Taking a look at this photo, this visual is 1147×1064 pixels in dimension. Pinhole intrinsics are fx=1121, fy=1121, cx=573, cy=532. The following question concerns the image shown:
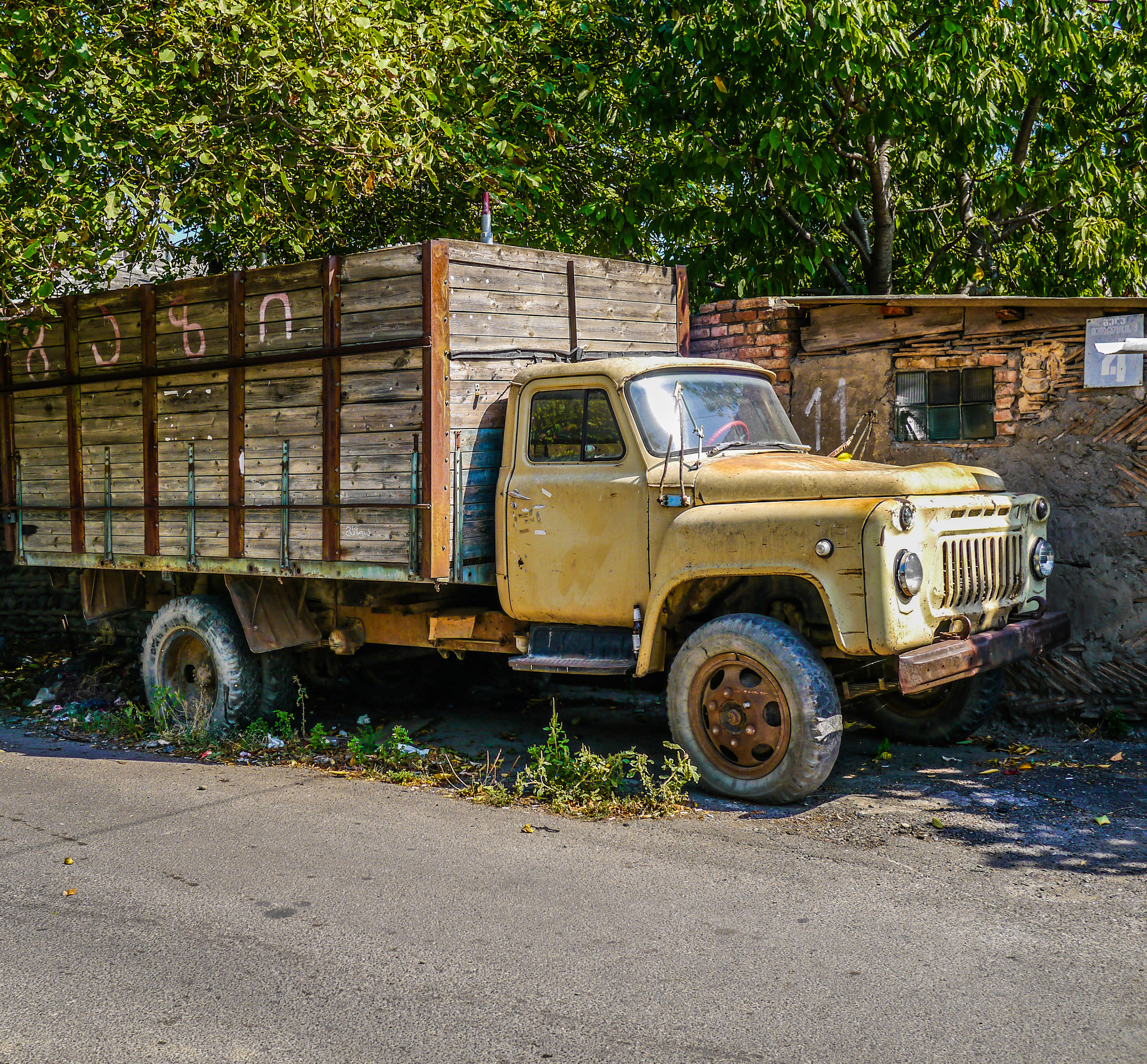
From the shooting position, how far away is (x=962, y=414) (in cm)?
760

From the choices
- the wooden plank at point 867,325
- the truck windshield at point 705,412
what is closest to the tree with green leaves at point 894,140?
the wooden plank at point 867,325

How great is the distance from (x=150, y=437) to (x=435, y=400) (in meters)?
2.59

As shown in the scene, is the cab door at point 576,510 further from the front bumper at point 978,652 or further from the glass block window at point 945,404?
the glass block window at point 945,404

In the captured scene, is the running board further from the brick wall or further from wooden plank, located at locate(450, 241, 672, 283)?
the brick wall

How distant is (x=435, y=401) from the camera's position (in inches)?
251

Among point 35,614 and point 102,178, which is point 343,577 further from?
point 35,614

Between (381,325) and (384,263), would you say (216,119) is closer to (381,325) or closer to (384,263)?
(384,263)

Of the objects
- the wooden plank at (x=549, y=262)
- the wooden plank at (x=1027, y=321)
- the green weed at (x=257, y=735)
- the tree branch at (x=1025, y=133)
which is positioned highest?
the tree branch at (x=1025, y=133)

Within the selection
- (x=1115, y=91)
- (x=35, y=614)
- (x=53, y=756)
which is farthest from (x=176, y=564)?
(x=1115, y=91)

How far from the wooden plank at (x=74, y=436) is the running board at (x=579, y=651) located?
3.86 m

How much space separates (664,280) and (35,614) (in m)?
7.49

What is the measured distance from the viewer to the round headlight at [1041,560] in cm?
635

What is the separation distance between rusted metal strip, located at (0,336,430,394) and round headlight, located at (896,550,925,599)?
2879 millimetres

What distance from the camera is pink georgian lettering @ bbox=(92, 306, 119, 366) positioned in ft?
26.2
